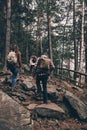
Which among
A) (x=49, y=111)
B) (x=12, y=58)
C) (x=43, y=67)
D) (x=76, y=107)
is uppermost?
(x=12, y=58)

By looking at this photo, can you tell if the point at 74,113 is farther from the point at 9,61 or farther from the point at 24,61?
the point at 24,61

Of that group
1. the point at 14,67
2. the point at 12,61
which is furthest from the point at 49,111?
the point at 12,61

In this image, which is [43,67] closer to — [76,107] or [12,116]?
[76,107]

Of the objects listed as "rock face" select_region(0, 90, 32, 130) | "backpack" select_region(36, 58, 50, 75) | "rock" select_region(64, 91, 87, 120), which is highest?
"backpack" select_region(36, 58, 50, 75)

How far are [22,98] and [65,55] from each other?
28.0 meters

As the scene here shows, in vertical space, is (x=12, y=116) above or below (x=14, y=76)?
below

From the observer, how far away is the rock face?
9531 millimetres

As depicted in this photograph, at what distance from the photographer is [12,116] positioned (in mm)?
9797

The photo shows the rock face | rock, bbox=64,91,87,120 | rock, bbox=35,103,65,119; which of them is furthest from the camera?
rock, bbox=64,91,87,120

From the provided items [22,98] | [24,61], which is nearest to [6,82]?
[22,98]

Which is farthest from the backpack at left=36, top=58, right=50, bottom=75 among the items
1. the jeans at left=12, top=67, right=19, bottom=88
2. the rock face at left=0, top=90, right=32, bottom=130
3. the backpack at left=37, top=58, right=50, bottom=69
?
the rock face at left=0, top=90, right=32, bottom=130

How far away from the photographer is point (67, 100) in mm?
12359

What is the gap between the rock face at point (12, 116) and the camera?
9.53 m

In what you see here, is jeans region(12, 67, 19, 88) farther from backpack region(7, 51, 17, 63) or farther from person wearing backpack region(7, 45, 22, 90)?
backpack region(7, 51, 17, 63)
